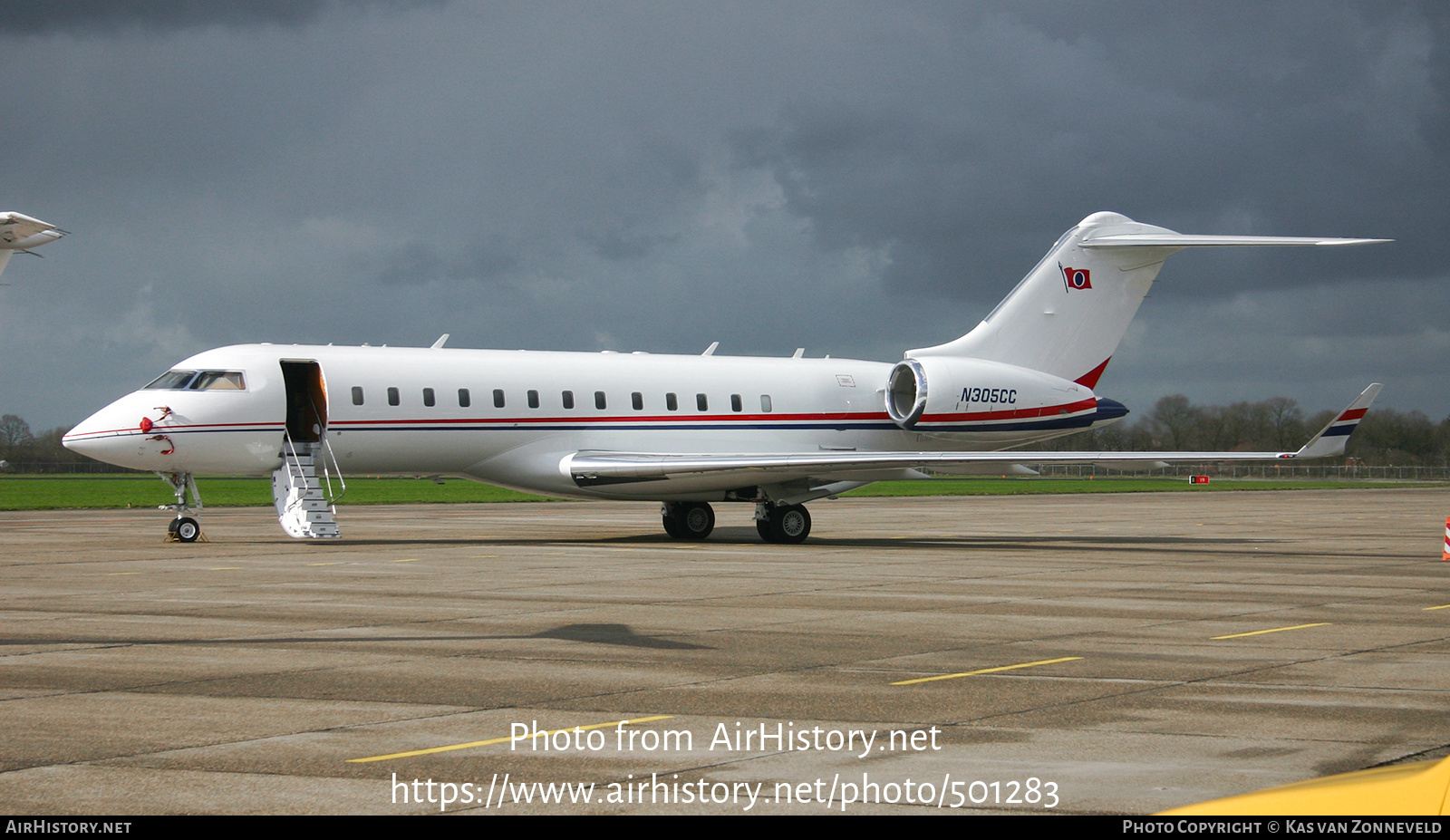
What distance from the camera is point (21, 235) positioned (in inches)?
355

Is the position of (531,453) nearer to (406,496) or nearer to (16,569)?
(16,569)

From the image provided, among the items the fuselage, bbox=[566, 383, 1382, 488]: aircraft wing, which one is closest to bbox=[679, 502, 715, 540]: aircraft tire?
the fuselage

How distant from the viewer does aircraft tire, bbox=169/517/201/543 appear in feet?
77.0

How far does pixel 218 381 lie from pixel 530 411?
5312 millimetres

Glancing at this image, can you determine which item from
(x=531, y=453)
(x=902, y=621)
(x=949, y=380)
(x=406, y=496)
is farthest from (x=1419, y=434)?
(x=902, y=621)

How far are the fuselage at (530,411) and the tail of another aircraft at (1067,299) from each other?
26.2 inches

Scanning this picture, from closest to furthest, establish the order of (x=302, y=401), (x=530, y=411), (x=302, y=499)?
(x=302, y=499), (x=302, y=401), (x=530, y=411)

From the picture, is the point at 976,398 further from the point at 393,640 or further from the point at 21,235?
the point at 21,235

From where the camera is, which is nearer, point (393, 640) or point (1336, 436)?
point (393, 640)

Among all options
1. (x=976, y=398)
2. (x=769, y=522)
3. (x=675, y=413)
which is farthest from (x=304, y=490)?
(x=976, y=398)

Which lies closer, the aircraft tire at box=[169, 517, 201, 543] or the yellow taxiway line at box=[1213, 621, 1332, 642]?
the yellow taxiway line at box=[1213, 621, 1332, 642]

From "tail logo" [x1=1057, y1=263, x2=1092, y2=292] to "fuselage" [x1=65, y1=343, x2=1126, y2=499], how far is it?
77.8 inches

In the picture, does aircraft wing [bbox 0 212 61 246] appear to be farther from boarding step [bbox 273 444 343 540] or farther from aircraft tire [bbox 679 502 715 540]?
aircraft tire [bbox 679 502 715 540]

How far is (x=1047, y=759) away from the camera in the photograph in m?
6.96
